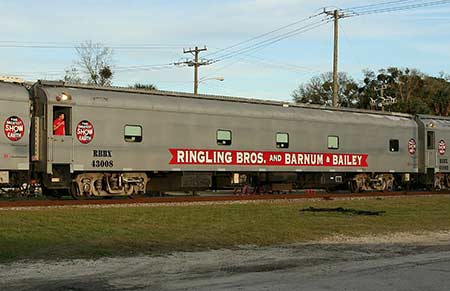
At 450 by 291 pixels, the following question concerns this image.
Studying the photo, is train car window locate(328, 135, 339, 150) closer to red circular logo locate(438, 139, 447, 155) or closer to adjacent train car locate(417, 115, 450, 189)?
adjacent train car locate(417, 115, 450, 189)

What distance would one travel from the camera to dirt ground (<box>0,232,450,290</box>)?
27.9ft

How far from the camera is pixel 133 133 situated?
2167 cm

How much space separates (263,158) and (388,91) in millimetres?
69382

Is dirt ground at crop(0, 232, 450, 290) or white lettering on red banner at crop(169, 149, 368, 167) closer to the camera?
dirt ground at crop(0, 232, 450, 290)

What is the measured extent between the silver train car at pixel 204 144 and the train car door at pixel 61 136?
0.03 meters

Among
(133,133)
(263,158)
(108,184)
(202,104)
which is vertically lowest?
(108,184)

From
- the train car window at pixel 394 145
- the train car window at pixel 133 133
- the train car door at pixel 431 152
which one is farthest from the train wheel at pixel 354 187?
the train car window at pixel 133 133

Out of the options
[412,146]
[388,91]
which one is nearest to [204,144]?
[412,146]

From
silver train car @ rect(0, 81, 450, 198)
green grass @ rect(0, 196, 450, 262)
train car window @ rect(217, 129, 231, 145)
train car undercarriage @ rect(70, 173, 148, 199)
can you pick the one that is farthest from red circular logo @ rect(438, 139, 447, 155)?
train car undercarriage @ rect(70, 173, 148, 199)

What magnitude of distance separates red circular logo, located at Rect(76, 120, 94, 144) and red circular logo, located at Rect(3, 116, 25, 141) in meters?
1.70

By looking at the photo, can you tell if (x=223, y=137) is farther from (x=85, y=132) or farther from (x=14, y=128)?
(x=14, y=128)

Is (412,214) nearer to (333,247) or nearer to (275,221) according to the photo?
(275,221)

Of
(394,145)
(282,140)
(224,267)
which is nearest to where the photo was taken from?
(224,267)

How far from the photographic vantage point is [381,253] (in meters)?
11.7
